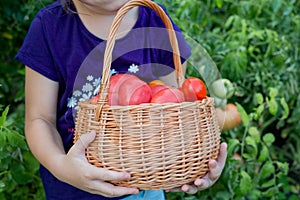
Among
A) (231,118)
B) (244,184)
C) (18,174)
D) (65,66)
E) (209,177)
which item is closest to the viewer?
(209,177)

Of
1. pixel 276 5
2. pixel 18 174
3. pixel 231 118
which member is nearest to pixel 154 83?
pixel 18 174

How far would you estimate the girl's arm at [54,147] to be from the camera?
3.29 ft

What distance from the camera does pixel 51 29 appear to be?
1.21 m

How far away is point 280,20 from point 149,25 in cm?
135

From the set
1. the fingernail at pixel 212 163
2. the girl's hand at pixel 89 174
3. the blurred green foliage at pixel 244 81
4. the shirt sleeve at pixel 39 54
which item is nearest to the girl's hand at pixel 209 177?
the fingernail at pixel 212 163

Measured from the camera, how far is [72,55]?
119 cm

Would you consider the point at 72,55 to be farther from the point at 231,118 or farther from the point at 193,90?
the point at 231,118

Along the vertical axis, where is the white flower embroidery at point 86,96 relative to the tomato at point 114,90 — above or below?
below

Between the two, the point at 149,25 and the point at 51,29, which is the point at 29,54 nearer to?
the point at 51,29

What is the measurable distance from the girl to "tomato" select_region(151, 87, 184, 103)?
0.46 ft

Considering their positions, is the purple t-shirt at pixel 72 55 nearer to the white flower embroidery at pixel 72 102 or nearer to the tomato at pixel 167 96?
the white flower embroidery at pixel 72 102

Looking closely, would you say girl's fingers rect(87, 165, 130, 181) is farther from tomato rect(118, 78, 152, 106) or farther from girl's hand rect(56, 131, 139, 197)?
tomato rect(118, 78, 152, 106)

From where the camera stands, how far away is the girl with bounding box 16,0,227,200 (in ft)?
3.76

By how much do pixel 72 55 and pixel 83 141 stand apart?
10.2 inches
